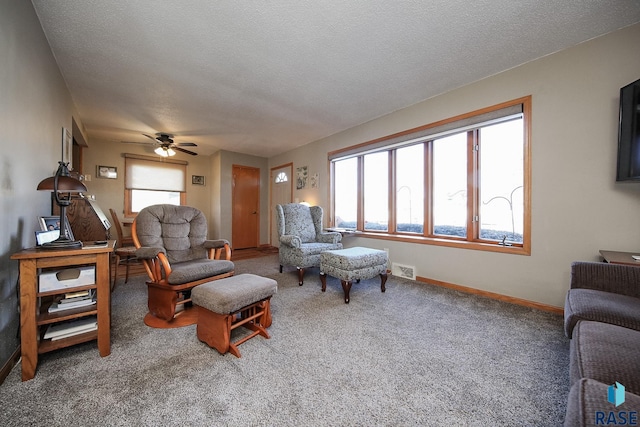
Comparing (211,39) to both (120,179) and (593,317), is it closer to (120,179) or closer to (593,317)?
(593,317)

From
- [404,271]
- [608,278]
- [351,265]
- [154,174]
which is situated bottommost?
[404,271]

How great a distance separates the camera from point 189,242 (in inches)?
101

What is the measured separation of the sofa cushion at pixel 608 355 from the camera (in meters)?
0.80

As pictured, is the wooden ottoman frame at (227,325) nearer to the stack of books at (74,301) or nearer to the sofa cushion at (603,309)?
the stack of books at (74,301)

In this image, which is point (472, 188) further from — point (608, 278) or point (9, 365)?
point (9, 365)

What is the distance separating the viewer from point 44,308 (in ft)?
5.48

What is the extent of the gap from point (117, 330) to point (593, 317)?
10.5 feet

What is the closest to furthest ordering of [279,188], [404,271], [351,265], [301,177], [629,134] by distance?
[629,134] < [351,265] < [404,271] < [301,177] < [279,188]

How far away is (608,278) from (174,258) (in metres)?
3.51

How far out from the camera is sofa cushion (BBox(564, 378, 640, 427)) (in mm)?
574

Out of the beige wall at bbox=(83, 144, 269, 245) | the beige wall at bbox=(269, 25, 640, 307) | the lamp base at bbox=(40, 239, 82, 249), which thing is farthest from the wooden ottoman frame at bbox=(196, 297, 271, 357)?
the beige wall at bbox=(83, 144, 269, 245)

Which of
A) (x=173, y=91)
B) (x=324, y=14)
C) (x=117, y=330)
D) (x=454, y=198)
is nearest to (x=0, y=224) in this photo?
(x=117, y=330)

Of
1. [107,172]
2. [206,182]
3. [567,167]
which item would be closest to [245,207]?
[206,182]

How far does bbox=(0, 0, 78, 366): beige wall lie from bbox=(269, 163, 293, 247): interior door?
3963mm
